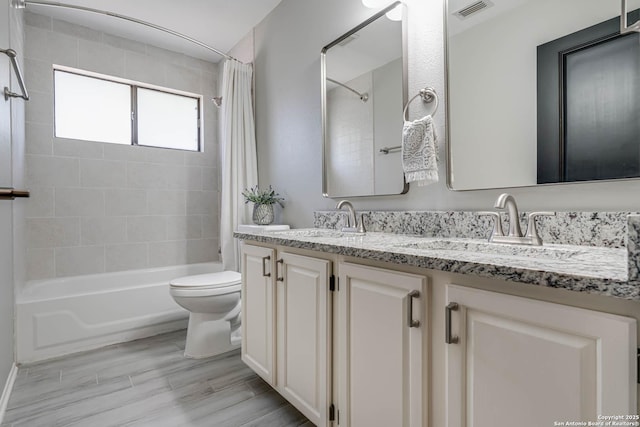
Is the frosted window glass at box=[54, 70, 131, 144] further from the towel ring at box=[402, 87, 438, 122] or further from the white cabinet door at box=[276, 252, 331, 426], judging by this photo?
the towel ring at box=[402, 87, 438, 122]

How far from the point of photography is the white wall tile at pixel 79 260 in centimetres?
254

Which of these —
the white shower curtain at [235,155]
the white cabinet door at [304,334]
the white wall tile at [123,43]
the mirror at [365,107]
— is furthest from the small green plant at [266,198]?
the white wall tile at [123,43]

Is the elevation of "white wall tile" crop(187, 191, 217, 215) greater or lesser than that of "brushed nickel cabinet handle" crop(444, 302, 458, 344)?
greater

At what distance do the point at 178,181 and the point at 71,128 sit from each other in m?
0.93

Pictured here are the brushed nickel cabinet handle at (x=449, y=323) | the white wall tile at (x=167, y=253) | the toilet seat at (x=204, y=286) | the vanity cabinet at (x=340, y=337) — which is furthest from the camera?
the white wall tile at (x=167, y=253)

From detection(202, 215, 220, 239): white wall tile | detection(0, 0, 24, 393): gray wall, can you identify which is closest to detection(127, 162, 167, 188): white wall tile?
detection(202, 215, 220, 239): white wall tile

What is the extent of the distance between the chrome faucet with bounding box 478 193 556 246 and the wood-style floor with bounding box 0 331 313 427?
117 cm

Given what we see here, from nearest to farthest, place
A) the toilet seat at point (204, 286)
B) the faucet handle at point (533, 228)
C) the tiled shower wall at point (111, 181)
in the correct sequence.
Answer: the faucet handle at point (533, 228), the toilet seat at point (204, 286), the tiled shower wall at point (111, 181)

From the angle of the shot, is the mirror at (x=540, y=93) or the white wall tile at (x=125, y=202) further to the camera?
the white wall tile at (x=125, y=202)

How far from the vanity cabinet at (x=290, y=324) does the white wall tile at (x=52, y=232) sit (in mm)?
1836

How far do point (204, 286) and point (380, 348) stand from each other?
139 cm

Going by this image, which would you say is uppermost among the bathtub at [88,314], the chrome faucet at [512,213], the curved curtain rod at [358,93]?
the curved curtain rod at [358,93]

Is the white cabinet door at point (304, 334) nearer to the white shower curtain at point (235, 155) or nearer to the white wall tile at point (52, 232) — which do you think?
the white shower curtain at point (235, 155)

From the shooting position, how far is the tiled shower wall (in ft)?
8.07
